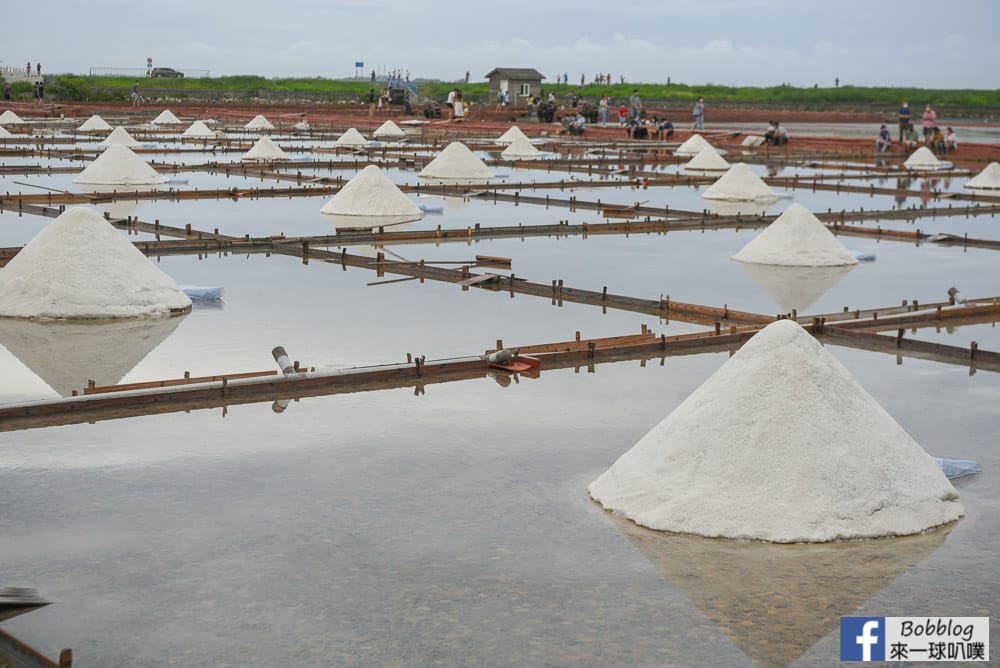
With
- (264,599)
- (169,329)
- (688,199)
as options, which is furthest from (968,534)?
(688,199)

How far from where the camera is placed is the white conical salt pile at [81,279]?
30.0ft

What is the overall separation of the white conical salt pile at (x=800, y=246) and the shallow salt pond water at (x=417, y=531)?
319cm

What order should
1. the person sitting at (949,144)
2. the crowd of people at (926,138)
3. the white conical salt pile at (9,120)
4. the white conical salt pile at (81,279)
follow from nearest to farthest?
the white conical salt pile at (81,279) → the person sitting at (949,144) → the crowd of people at (926,138) → the white conical salt pile at (9,120)

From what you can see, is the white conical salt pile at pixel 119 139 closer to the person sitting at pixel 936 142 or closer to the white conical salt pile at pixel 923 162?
the white conical salt pile at pixel 923 162

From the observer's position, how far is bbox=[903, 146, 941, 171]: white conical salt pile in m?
27.3

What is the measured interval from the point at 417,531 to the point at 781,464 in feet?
4.38

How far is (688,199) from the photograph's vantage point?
19750 millimetres

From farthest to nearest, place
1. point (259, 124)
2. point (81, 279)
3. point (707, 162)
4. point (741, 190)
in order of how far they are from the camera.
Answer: point (259, 124) < point (707, 162) < point (741, 190) < point (81, 279)

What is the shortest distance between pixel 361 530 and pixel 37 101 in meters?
48.6

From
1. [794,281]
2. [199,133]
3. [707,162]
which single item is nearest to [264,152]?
[707,162]

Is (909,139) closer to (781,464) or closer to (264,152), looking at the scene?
(264,152)

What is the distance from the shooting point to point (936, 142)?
1203 inches

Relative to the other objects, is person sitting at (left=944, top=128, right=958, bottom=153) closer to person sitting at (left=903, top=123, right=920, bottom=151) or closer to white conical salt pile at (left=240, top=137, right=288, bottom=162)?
person sitting at (left=903, top=123, right=920, bottom=151)

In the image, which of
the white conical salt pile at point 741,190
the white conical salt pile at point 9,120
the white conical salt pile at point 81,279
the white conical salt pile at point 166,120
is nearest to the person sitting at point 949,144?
the white conical salt pile at point 741,190
